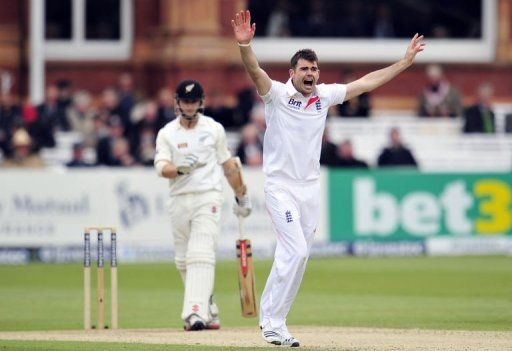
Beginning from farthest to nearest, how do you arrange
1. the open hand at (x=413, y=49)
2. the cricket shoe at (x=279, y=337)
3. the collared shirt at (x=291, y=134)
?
the open hand at (x=413, y=49)
the collared shirt at (x=291, y=134)
the cricket shoe at (x=279, y=337)

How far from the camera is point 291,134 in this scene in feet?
41.5

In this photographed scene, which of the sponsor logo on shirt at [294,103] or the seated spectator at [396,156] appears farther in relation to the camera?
the seated spectator at [396,156]

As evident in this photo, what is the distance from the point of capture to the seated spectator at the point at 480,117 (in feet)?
96.2

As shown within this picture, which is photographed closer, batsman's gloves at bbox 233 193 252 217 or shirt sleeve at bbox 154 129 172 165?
shirt sleeve at bbox 154 129 172 165

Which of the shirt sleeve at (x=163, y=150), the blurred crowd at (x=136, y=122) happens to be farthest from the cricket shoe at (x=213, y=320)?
the blurred crowd at (x=136, y=122)

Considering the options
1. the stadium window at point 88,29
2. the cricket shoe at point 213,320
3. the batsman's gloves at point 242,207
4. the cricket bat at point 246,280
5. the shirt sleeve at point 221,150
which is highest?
the stadium window at point 88,29

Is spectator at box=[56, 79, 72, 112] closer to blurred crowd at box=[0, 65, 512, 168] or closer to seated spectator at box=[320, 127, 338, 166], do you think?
blurred crowd at box=[0, 65, 512, 168]

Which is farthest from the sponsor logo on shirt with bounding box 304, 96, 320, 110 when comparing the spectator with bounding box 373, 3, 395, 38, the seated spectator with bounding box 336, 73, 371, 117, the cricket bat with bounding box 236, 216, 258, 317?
the spectator with bounding box 373, 3, 395, 38

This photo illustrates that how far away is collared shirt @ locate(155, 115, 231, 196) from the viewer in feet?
47.8

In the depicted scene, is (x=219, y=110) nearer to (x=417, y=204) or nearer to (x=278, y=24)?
(x=417, y=204)

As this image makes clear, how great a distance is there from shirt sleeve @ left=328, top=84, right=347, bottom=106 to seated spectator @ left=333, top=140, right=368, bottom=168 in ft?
40.9

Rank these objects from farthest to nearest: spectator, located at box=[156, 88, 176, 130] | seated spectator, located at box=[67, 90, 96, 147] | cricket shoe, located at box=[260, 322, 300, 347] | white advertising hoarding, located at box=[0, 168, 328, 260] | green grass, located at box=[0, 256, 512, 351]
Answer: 1. seated spectator, located at box=[67, 90, 96, 147]
2. spectator, located at box=[156, 88, 176, 130]
3. white advertising hoarding, located at box=[0, 168, 328, 260]
4. green grass, located at box=[0, 256, 512, 351]
5. cricket shoe, located at box=[260, 322, 300, 347]

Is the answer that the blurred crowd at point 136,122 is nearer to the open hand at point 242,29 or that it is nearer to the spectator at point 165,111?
the spectator at point 165,111

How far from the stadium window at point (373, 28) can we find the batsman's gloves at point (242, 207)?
1766cm
